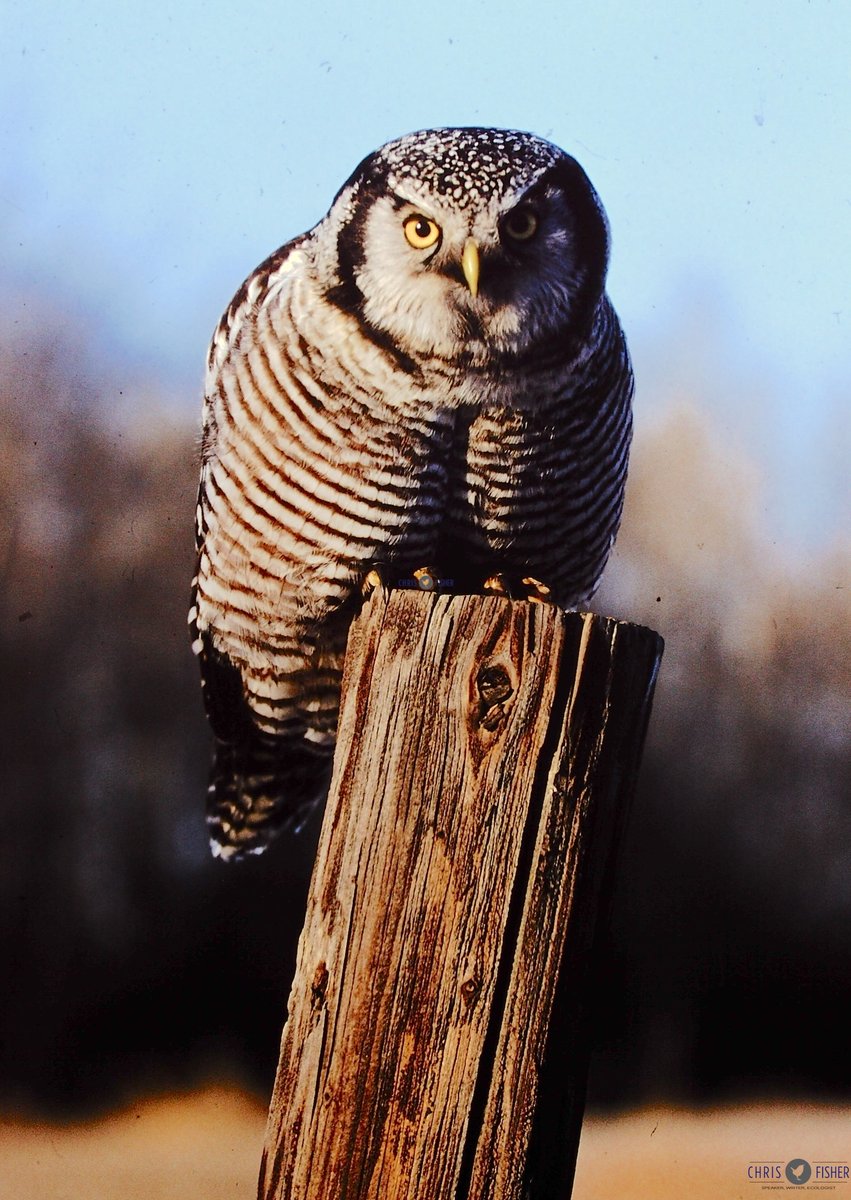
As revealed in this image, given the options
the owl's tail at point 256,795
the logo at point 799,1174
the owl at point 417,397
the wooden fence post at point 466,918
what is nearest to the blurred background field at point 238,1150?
the logo at point 799,1174

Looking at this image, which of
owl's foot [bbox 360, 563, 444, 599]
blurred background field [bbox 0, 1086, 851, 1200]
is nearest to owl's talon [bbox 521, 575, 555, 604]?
owl's foot [bbox 360, 563, 444, 599]

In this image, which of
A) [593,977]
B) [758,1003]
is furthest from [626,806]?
[758,1003]

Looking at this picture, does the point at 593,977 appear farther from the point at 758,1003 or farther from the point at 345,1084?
the point at 758,1003

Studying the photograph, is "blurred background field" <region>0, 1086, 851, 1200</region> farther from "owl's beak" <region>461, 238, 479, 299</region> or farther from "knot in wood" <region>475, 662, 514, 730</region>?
"owl's beak" <region>461, 238, 479, 299</region>

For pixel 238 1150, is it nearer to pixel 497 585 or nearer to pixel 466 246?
pixel 497 585

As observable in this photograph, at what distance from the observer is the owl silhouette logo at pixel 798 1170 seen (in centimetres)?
360

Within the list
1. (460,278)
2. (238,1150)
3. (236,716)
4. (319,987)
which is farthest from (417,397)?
(238,1150)

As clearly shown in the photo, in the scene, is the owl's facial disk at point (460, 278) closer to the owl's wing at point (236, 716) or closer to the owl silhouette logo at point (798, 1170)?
the owl's wing at point (236, 716)

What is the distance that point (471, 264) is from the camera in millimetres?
2182

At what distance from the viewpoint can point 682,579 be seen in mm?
3951

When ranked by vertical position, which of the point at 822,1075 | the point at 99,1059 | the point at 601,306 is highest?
the point at 601,306

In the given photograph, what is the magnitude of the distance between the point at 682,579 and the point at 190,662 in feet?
6.13

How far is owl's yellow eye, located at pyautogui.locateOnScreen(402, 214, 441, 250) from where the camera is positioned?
7.42ft

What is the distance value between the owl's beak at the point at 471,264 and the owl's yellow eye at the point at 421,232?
96mm
